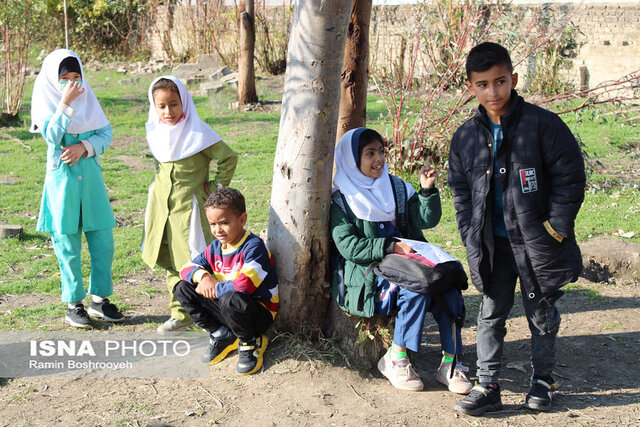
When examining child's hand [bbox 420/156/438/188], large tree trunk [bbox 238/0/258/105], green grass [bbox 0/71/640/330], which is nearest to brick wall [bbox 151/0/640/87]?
large tree trunk [bbox 238/0/258/105]

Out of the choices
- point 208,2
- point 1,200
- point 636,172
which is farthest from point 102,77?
point 636,172

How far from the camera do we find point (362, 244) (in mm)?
3766

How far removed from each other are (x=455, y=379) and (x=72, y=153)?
289cm

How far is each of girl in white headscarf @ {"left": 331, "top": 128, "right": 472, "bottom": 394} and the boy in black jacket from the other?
192 mm

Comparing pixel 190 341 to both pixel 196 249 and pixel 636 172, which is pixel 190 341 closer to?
pixel 196 249

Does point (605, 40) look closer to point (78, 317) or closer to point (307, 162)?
point (307, 162)

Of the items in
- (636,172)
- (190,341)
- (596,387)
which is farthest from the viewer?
(636,172)

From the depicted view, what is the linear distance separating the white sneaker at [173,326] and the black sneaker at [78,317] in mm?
516

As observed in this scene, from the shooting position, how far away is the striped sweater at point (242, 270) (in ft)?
12.6

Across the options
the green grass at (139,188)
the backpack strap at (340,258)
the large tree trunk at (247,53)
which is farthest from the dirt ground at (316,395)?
the large tree trunk at (247,53)

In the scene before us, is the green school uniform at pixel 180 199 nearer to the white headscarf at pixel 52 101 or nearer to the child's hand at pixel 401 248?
the white headscarf at pixel 52 101

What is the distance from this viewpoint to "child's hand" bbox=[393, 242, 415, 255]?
12.2 feet

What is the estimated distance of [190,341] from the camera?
4.44m

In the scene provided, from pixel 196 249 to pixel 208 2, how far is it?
51.6 feet
